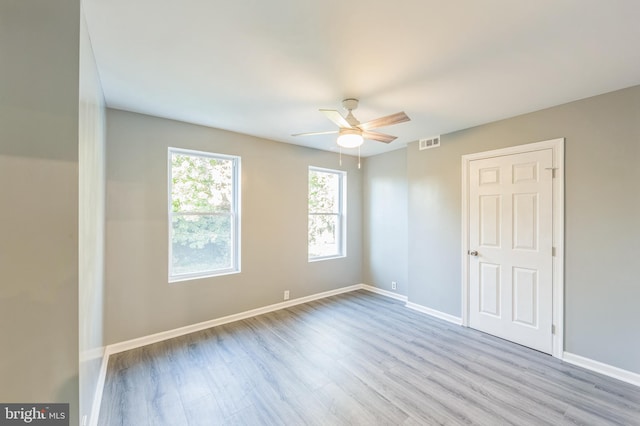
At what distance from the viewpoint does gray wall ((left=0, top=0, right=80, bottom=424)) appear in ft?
3.97

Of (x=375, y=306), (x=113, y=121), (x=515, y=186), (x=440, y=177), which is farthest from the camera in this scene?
(x=375, y=306)

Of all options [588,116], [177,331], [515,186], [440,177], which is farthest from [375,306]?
[588,116]

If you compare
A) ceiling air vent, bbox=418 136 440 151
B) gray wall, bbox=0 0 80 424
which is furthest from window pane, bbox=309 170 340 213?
gray wall, bbox=0 0 80 424

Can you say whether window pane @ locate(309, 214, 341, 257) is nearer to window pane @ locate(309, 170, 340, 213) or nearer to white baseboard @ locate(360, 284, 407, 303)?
window pane @ locate(309, 170, 340, 213)

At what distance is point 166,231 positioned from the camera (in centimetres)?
324

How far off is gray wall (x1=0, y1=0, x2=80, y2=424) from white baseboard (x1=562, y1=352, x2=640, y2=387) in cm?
407

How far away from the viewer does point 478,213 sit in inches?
137

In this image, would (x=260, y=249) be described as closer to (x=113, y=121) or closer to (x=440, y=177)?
(x=113, y=121)

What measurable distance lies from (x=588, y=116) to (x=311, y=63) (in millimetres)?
2809

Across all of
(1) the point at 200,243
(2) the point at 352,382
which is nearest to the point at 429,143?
(2) the point at 352,382

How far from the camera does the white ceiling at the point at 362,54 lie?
154cm

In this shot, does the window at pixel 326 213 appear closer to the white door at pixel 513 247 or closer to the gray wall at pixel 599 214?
the white door at pixel 513 247

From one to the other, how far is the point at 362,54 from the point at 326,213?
3.27 metres

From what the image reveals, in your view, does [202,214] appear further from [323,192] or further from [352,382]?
[352,382]
